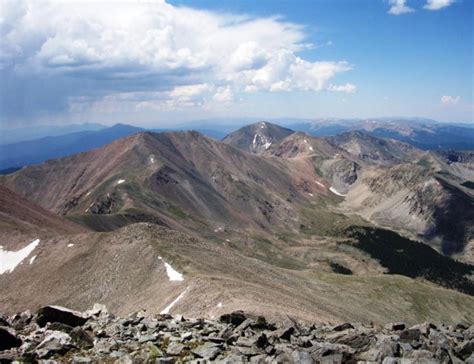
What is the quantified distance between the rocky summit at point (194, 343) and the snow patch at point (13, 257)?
210 feet

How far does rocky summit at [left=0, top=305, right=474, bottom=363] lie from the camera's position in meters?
24.3

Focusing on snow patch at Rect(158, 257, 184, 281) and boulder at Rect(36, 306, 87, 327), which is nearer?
boulder at Rect(36, 306, 87, 327)

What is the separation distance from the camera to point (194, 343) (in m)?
27.9

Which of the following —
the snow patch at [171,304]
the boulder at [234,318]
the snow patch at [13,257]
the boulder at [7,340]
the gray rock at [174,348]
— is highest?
the boulder at [7,340]

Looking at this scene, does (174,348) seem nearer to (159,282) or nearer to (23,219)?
(159,282)

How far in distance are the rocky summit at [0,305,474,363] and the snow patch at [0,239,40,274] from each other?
210 feet

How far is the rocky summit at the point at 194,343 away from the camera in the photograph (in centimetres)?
2430

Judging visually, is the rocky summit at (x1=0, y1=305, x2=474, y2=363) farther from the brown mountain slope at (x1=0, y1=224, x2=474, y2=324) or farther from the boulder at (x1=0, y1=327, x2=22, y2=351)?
the brown mountain slope at (x1=0, y1=224, x2=474, y2=324)

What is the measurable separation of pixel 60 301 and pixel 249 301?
36.8 meters

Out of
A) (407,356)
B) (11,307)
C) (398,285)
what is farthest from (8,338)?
(398,285)

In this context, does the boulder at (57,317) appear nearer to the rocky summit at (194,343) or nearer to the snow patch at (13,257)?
the rocky summit at (194,343)

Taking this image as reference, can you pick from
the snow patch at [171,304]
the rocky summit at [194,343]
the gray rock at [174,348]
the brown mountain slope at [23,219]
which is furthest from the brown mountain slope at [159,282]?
the gray rock at [174,348]

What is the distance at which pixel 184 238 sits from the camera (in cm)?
9031

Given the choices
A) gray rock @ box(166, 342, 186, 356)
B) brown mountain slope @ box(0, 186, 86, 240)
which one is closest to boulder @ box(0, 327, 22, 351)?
gray rock @ box(166, 342, 186, 356)
